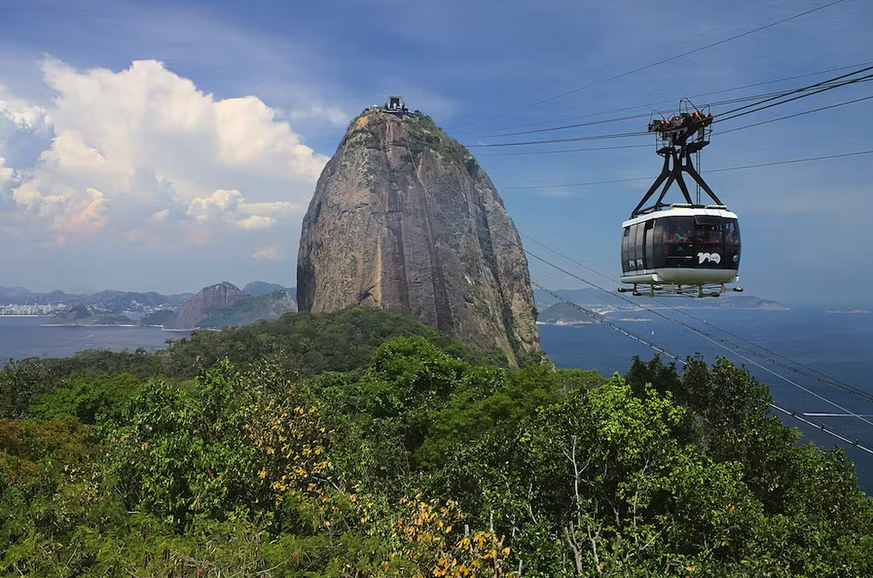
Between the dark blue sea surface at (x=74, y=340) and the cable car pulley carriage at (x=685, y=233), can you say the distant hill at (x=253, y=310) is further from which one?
the cable car pulley carriage at (x=685, y=233)

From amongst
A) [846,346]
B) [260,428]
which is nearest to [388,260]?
[260,428]

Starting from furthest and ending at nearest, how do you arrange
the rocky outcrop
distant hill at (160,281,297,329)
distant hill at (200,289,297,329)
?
1. the rocky outcrop
2. distant hill at (160,281,297,329)
3. distant hill at (200,289,297,329)

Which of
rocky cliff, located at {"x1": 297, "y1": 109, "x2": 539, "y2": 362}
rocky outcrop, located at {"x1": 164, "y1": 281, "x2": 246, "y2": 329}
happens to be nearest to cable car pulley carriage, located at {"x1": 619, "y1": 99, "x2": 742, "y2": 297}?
rocky cliff, located at {"x1": 297, "y1": 109, "x2": 539, "y2": 362}

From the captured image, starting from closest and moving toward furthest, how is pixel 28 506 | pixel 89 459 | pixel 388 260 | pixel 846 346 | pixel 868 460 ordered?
1. pixel 28 506
2. pixel 89 459
3. pixel 868 460
4. pixel 388 260
5. pixel 846 346

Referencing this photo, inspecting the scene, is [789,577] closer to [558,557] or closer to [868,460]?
[558,557]

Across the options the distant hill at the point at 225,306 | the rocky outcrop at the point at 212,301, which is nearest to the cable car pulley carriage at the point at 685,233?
the distant hill at the point at 225,306

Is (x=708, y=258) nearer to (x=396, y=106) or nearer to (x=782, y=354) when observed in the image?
(x=396, y=106)

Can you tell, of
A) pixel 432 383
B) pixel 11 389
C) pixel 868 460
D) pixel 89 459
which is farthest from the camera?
pixel 868 460

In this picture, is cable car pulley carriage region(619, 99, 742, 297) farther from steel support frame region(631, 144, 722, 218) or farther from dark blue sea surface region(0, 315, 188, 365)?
dark blue sea surface region(0, 315, 188, 365)
